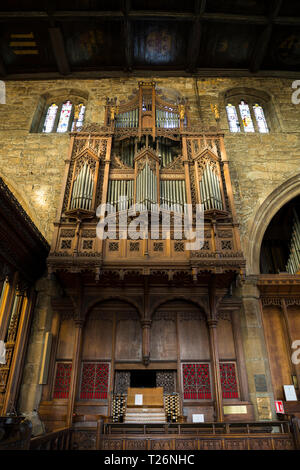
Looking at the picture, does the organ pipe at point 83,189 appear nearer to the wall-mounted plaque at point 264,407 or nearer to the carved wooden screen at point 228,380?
the carved wooden screen at point 228,380

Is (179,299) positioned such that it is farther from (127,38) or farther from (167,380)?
(127,38)

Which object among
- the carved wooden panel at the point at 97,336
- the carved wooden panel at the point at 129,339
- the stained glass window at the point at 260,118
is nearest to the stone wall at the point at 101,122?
the stained glass window at the point at 260,118

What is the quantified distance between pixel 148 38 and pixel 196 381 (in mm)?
13655

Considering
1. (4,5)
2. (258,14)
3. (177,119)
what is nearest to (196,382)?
(177,119)

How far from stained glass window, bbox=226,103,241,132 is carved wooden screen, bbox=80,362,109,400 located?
33.4 ft

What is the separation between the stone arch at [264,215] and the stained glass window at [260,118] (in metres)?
3.12

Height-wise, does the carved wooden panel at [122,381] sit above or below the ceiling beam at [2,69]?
below

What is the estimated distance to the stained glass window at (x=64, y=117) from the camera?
1313 centimetres

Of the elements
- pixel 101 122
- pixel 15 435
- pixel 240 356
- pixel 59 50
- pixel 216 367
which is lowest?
pixel 15 435

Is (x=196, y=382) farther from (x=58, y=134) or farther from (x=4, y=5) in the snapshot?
(x=4, y=5)

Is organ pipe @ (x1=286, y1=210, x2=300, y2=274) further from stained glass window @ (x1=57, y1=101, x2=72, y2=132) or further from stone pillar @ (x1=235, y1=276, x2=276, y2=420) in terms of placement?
stained glass window @ (x1=57, y1=101, x2=72, y2=132)

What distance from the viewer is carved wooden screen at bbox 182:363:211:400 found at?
8016 millimetres

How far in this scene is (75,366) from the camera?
26.1 feet

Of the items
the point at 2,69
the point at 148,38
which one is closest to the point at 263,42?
the point at 148,38
